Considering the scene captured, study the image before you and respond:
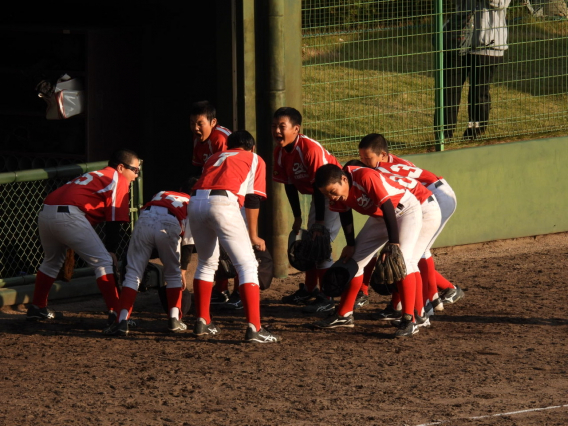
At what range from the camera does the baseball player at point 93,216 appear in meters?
7.44

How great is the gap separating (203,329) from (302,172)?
65.6 inches

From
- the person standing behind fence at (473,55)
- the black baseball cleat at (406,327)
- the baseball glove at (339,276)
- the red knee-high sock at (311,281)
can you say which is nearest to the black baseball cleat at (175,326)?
the baseball glove at (339,276)

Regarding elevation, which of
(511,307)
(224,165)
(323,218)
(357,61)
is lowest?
(511,307)

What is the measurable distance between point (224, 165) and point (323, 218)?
120 centimetres

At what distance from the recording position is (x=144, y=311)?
8.23 metres

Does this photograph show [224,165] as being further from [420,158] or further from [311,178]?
[420,158]

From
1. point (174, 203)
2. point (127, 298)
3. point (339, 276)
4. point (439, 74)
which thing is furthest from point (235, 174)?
point (439, 74)

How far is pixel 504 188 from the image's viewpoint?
10695mm

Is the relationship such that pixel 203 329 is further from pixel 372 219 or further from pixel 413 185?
pixel 413 185

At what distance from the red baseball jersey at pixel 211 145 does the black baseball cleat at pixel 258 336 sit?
1.78m

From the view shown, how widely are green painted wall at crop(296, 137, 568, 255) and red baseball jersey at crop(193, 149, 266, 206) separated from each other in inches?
123

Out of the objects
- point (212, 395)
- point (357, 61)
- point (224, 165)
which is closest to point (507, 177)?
point (357, 61)

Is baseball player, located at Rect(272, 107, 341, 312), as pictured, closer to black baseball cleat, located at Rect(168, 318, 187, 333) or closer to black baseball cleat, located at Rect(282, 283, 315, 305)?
black baseball cleat, located at Rect(282, 283, 315, 305)

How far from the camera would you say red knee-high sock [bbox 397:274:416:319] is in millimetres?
7223
